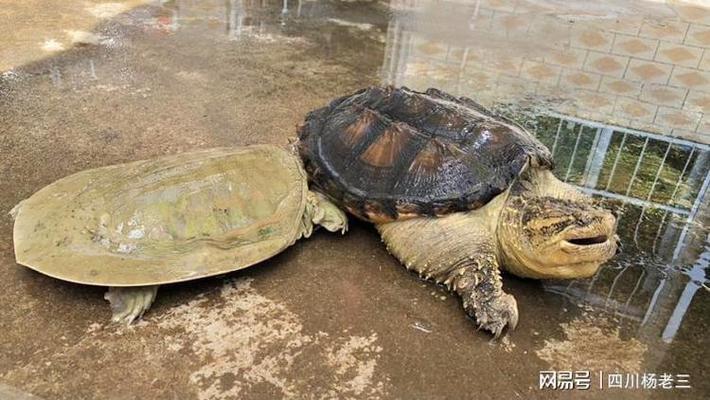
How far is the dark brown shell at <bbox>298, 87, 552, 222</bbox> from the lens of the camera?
9.60ft

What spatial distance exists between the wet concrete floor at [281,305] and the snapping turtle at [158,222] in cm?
19

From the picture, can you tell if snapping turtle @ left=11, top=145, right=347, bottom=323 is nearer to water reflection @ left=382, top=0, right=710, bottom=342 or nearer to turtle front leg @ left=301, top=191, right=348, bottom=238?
turtle front leg @ left=301, top=191, right=348, bottom=238

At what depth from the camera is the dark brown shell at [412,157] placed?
9.60 feet

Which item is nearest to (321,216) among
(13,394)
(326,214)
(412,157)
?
(326,214)

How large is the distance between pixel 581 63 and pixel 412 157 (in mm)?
A: 3863

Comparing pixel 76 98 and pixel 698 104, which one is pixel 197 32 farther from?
pixel 698 104

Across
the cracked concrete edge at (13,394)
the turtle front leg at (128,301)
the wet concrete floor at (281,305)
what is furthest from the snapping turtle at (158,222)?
the cracked concrete edge at (13,394)

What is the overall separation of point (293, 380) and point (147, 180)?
1.22 m

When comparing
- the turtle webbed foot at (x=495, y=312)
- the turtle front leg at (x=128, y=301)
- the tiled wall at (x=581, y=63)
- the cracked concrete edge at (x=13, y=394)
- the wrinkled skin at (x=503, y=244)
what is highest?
the tiled wall at (x=581, y=63)

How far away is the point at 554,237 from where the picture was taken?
268 cm

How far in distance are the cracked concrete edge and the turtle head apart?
219cm

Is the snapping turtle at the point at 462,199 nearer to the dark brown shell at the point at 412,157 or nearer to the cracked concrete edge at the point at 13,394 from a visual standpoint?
the dark brown shell at the point at 412,157

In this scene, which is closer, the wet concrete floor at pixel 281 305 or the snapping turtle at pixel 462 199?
the wet concrete floor at pixel 281 305

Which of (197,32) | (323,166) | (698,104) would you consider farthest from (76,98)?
(698,104)
